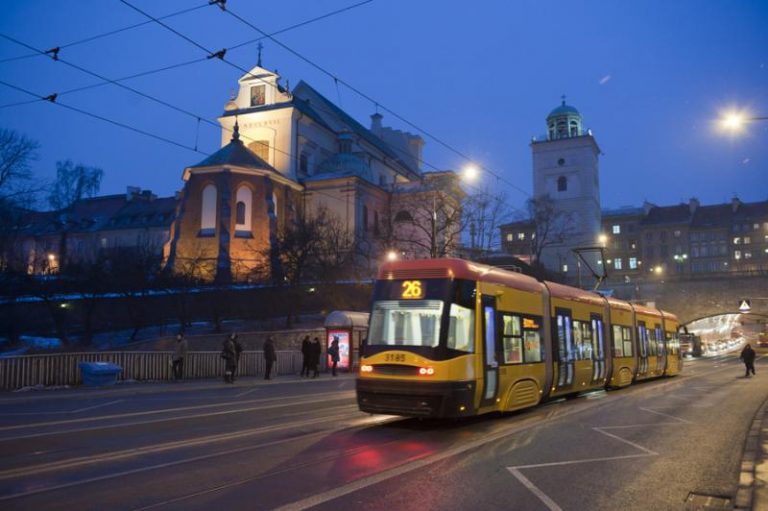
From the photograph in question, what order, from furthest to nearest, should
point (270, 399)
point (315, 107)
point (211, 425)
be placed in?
1. point (315, 107)
2. point (270, 399)
3. point (211, 425)

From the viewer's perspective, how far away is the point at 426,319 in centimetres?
1092

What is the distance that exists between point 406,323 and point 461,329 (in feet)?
3.07

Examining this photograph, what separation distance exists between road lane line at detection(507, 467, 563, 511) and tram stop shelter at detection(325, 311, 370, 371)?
21.3m

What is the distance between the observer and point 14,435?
1038 centimetres

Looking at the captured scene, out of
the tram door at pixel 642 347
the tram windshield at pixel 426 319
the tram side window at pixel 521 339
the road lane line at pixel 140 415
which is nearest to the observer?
the tram windshield at pixel 426 319

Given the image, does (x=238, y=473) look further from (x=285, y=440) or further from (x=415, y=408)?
(x=415, y=408)

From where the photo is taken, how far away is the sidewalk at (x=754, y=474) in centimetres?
612

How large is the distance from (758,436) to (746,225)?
349ft

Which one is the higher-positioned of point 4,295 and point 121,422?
point 4,295

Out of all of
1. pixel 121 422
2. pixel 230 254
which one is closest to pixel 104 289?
pixel 230 254

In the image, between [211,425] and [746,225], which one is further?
[746,225]

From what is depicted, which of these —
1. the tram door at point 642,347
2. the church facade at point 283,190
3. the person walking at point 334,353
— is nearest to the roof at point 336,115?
the church facade at point 283,190

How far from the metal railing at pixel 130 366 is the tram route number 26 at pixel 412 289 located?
531 inches

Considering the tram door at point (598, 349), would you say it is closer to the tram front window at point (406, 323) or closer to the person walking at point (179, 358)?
the tram front window at point (406, 323)
